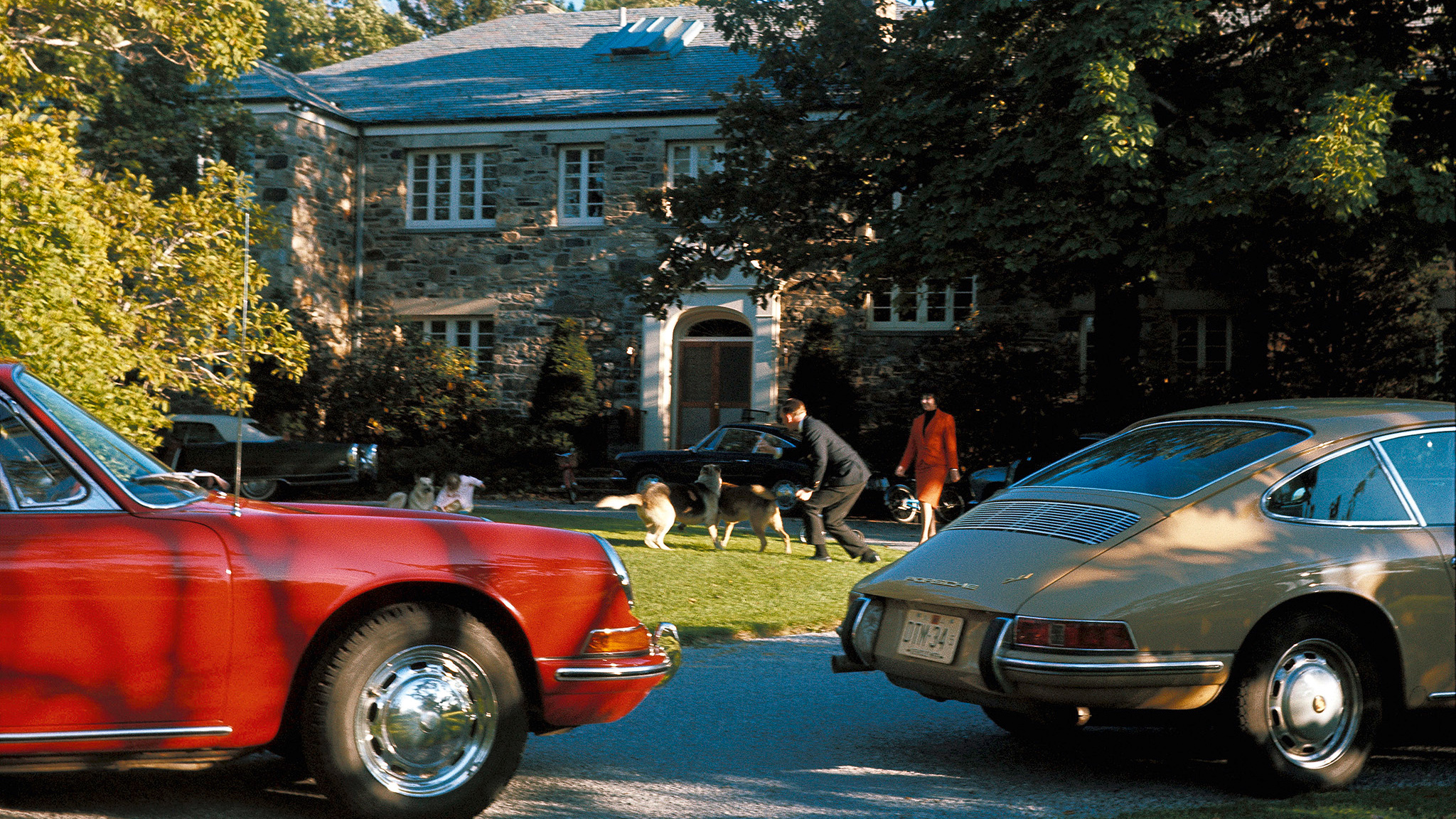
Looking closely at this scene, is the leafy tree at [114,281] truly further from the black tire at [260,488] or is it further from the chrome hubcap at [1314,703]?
the chrome hubcap at [1314,703]

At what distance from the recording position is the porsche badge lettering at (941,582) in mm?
4996

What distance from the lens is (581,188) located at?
86.7ft

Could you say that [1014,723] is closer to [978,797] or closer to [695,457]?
[978,797]

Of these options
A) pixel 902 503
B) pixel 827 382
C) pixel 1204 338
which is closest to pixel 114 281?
pixel 902 503

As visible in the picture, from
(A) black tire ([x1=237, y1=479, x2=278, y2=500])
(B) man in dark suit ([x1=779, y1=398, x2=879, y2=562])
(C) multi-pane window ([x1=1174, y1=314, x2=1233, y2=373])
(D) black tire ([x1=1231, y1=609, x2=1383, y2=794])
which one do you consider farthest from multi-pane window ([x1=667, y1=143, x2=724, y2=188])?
(D) black tire ([x1=1231, y1=609, x2=1383, y2=794])

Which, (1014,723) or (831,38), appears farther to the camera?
(831,38)

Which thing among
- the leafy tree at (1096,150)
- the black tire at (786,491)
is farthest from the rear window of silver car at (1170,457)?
the black tire at (786,491)

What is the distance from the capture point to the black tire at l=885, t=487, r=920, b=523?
19.3 metres

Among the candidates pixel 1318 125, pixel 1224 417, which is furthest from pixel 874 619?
pixel 1318 125

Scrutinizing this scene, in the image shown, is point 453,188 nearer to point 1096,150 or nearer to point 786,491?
point 786,491

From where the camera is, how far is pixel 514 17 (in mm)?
32031

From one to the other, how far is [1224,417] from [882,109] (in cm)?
1131

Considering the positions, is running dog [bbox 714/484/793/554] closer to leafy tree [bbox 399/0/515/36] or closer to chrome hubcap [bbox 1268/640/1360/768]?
chrome hubcap [bbox 1268/640/1360/768]

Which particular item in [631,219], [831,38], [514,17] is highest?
[514,17]
